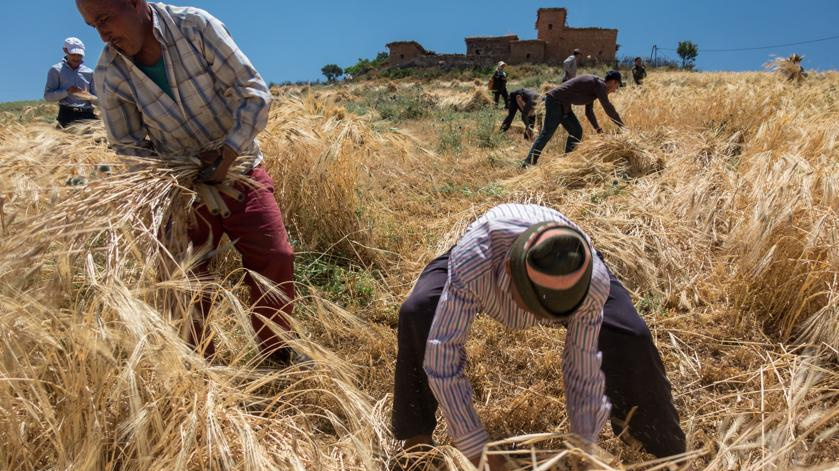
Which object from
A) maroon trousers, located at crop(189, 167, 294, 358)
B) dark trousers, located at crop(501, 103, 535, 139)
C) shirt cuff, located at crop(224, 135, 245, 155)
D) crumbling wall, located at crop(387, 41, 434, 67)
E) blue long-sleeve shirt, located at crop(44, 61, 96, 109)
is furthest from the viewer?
crumbling wall, located at crop(387, 41, 434, 67)

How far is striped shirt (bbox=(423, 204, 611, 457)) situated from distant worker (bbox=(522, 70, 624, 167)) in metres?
4.29

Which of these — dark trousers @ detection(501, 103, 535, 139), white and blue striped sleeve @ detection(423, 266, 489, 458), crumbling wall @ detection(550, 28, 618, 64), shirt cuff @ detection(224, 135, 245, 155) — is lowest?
white and blue striped sleeve @ detection(423, 266, 489, 458)

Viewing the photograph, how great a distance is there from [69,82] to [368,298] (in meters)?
4.01

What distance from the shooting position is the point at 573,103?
5.83 m

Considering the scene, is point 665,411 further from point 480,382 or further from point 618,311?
point 480,382

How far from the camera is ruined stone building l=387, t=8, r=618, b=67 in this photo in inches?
1264

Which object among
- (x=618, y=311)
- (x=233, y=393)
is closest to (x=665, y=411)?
(x=618, y=311)

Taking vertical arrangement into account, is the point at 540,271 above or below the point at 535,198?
below

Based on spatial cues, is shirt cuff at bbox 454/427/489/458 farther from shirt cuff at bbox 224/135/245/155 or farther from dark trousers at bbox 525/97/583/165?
dark trousers at bbox 525/97/583/165

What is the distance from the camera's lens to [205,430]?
1.20 meters

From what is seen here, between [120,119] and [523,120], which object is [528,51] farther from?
[120,119]

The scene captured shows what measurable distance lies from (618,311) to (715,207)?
89.4 inches

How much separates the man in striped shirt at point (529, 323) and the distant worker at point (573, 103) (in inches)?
166

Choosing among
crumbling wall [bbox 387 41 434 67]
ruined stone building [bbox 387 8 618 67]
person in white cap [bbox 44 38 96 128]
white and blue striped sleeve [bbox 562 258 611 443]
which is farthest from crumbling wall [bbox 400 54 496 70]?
white and blue striped sleeve [bbox 562 258 611 443]
